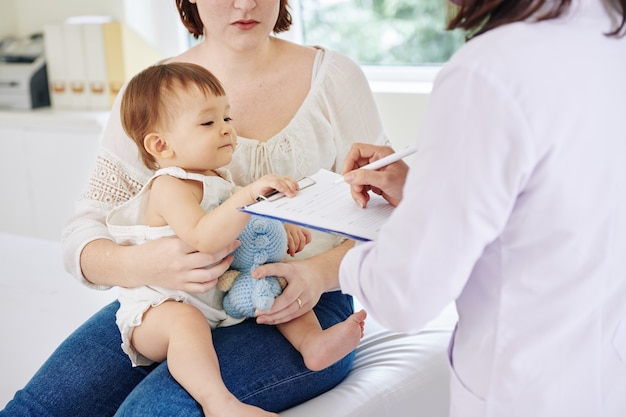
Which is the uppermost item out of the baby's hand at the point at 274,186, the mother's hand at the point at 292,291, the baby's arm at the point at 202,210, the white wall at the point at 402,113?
the baby's hand at the point at 274,186

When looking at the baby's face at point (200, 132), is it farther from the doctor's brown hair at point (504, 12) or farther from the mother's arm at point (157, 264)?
the doctor's brown hair at point (504, 12)

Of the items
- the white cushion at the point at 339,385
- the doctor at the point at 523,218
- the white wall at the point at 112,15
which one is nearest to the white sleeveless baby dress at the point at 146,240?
the white cushion at the point at 339,385

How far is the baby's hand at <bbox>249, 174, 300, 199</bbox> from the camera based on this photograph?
4.12ft

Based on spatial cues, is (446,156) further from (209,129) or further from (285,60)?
(285,60)

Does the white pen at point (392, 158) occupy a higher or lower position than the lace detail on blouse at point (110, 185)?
higher

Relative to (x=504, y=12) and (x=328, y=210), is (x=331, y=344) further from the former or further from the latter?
(x=504, y=12)

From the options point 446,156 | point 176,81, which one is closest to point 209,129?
point 176,81

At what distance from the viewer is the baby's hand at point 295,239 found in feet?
5.13

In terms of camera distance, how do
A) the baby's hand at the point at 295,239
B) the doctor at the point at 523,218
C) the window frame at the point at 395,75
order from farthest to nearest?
the window frame at the point at 395,75, the baby's hand at the point at 295,239, the doctor at the point at 523,218

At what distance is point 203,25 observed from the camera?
1821mm

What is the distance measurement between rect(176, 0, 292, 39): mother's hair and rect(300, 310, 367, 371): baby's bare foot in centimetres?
79

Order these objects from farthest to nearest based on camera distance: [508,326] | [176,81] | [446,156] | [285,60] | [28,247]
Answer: [28,247] → [285,60] → [176,81] → [508,326] → [446,156]

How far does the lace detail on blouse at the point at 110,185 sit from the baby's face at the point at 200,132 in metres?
0.23

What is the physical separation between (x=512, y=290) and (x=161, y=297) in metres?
0.76
